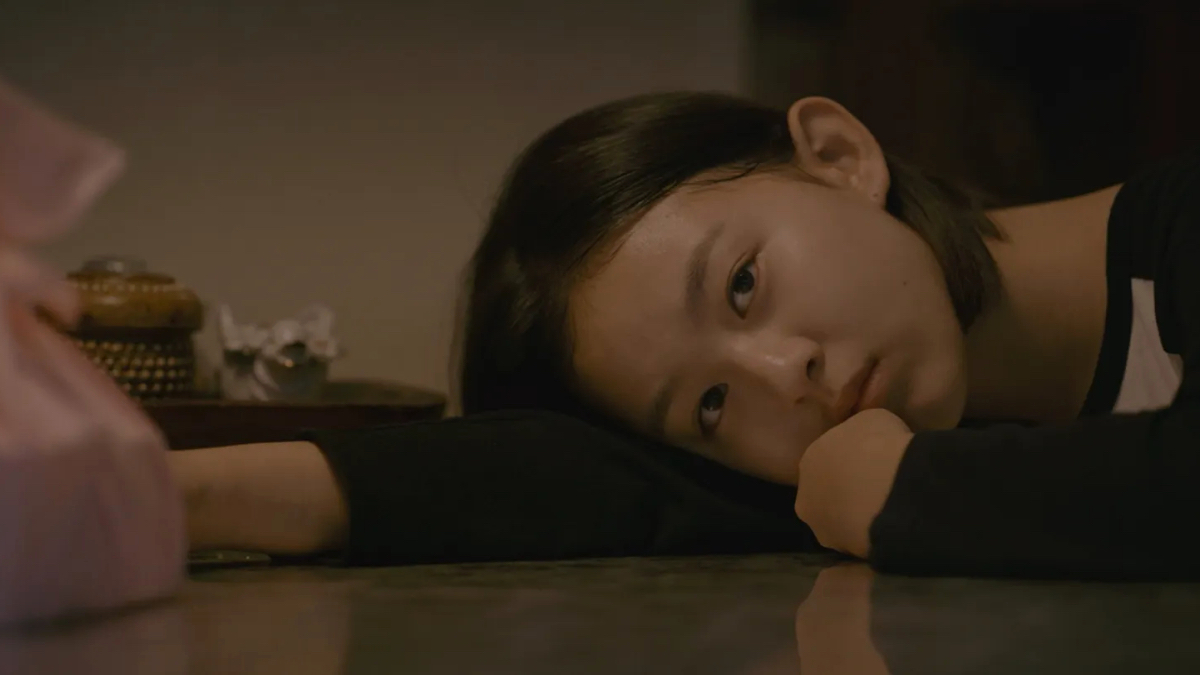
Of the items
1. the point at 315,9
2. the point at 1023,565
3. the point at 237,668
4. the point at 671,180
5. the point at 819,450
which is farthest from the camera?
the point at 315,9

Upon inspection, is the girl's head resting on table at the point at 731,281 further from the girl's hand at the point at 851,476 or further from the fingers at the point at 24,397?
the fingers at the point at 24,397

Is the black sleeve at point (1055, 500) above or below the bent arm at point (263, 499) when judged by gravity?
above

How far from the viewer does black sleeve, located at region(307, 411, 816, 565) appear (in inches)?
28.0

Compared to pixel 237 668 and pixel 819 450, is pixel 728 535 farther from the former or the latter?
pixel 237 668

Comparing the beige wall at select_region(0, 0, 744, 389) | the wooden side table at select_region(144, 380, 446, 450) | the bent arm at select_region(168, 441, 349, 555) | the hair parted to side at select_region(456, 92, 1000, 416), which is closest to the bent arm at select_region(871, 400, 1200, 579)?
the hair parted to side at select_region(456, 92, 1000, 416)

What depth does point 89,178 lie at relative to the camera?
0.47 meters

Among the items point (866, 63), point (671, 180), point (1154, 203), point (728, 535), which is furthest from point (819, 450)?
point (866, 63)

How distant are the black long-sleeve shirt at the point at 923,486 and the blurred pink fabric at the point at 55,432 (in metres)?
0.23

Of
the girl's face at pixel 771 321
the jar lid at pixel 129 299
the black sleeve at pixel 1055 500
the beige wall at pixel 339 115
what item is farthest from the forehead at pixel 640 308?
the beige wall at pixel 339 115

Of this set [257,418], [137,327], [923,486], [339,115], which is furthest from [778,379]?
[339,115]

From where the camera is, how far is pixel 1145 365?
0.85 metres

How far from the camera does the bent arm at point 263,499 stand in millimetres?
668

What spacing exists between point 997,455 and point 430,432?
1.20ft

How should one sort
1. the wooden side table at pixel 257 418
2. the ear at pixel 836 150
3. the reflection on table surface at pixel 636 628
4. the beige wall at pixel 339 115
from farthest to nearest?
the beige wall at pixel 339 115
the wooden side table at pixel 257 418
the ear at pixel 836 150
the reflection on table surface at pixel 636 628
